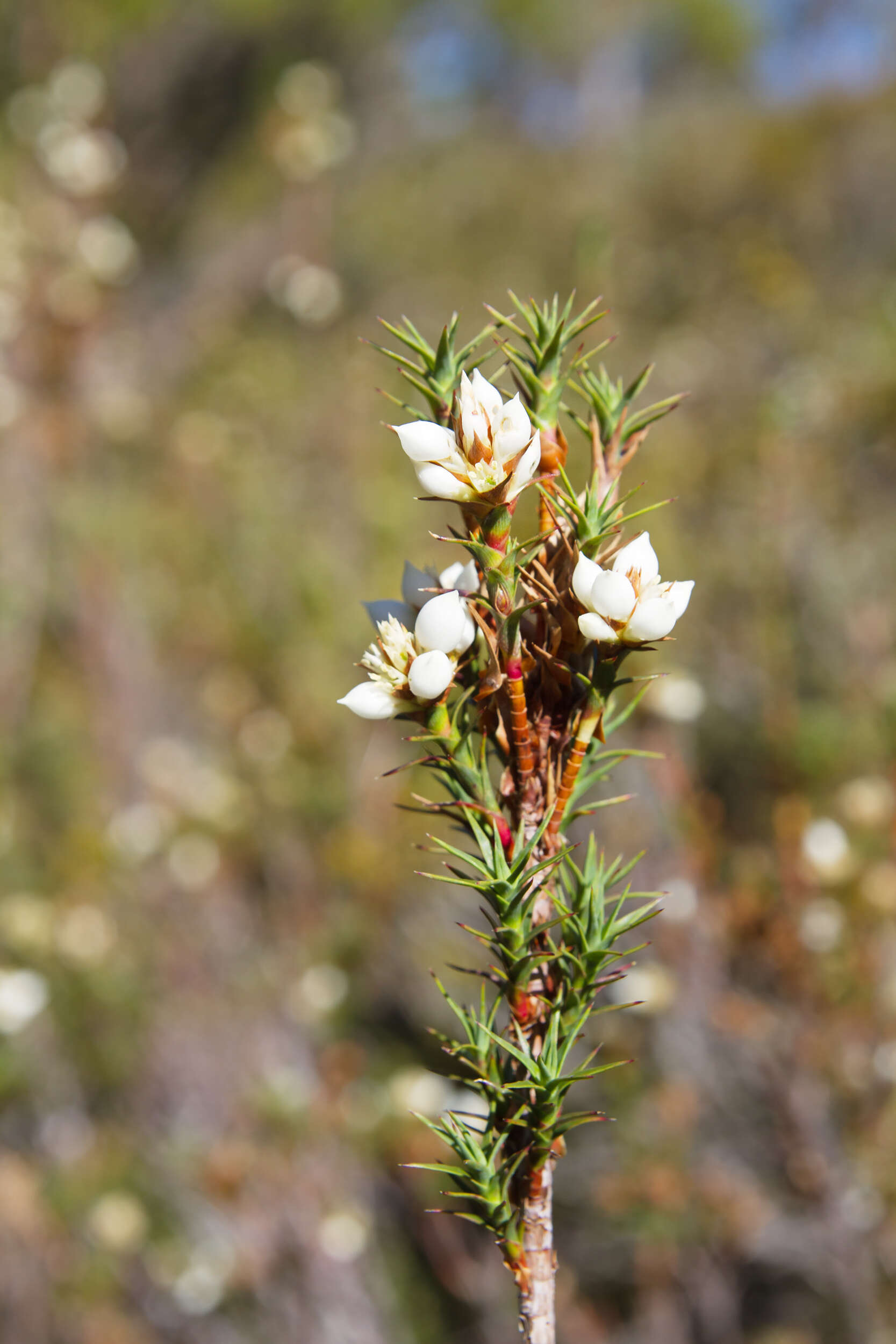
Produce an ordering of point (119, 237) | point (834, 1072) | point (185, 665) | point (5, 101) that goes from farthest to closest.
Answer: point (5, 101) < point (185, 665) < point (119, 237) < point (834, 1072)

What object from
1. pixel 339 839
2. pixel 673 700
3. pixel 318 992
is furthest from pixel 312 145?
pixel 318 992

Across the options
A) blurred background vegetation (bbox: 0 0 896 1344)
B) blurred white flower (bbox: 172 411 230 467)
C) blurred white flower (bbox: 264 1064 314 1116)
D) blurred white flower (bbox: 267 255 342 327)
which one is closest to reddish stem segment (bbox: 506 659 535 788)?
blurred background vegetation (bbox: 0 0 896 1344)

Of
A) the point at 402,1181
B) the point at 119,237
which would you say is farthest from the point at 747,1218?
the point at 119,237

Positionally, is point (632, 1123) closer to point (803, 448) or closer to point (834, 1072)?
point (834, 1072)

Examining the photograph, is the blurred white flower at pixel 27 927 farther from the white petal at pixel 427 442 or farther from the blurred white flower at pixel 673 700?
the white petal at pixel 427 442

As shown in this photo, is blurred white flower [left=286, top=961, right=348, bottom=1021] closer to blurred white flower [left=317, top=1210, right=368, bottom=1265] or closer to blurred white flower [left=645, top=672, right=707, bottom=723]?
blurred white flower [left=317, top=1210, right=368, bottom=1265]

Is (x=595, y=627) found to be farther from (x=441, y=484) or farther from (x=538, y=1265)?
(x=538, y=1265)

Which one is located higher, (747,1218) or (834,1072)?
(834,1072)
